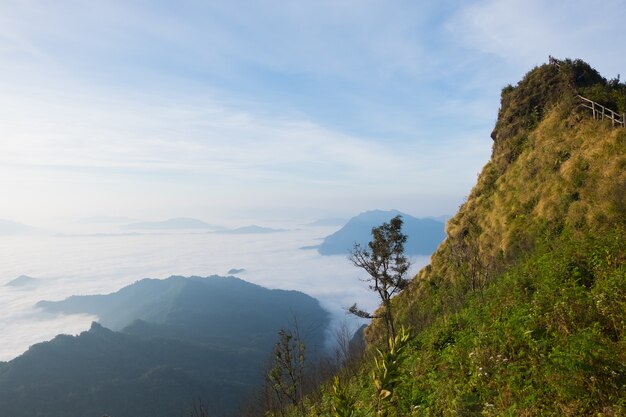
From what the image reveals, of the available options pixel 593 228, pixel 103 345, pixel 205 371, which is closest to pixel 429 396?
pixel 593 228

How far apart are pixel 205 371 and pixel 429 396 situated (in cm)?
16550

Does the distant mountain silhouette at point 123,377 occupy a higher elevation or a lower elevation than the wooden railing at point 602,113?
lower

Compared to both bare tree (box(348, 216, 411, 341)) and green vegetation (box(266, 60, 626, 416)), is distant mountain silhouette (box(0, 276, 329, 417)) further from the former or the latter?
green vegetation (box(266, 60, 626, 416))

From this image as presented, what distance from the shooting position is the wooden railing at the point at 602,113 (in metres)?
24.8

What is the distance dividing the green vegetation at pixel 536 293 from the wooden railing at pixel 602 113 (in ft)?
1.80

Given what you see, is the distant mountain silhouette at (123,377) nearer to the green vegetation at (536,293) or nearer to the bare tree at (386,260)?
the bare tree at (386,260)

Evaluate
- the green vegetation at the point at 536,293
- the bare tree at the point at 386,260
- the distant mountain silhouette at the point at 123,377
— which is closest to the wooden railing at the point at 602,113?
the green vegetation at the point at 536,293

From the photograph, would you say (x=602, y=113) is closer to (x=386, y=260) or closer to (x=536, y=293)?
(x=386, y=260)

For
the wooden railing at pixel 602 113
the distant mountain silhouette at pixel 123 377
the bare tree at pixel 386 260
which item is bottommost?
the distant mountain silhouette at pixel 123 377

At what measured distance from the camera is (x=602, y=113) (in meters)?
26.8

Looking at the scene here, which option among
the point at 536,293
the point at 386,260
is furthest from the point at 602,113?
the point at 536,293

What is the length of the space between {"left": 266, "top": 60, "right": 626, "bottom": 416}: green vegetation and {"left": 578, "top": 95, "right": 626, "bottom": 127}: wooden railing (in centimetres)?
55

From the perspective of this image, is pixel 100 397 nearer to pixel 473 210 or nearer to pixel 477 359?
pixel 473 210

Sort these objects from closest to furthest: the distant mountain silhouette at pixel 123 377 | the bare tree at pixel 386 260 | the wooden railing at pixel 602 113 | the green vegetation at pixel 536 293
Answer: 1. the green vegetation at pixel 536 293
2. the wooden railing at pixel 602 113
3. the bare tree at pixel 386 260
4. the distant mountain silhouette at pixel 123 377
